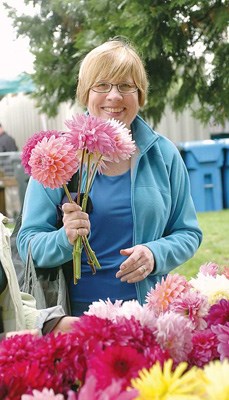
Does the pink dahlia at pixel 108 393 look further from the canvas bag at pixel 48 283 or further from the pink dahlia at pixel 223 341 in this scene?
the canvas bag at pixel 48 283

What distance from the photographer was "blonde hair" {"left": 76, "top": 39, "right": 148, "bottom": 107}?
6.79 ft

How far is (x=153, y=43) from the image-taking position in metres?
3.65

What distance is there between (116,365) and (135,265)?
3.30ft

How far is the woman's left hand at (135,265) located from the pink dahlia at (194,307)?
479mm

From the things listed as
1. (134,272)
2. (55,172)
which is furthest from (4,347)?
(134,272)

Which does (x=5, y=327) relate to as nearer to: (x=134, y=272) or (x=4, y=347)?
(x=4, y=347)

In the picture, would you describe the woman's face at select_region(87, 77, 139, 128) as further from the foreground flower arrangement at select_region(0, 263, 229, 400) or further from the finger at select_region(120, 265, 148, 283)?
the foreground flower arrangement at select_region(0, 263, 229, 400)

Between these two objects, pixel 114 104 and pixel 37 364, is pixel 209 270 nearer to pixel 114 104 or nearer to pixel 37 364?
pixel 114 104

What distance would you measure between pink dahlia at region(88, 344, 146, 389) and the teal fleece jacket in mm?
968

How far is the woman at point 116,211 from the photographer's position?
2.04m

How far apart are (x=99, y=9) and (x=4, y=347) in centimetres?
304

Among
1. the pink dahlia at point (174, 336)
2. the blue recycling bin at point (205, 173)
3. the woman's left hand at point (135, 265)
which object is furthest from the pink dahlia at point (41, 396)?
the blue recycling bin at point (205, 173)

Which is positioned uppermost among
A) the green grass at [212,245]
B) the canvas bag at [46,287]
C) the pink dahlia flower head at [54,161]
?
the pink dahlia flower head at [54,161]

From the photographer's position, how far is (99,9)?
12.4ft
